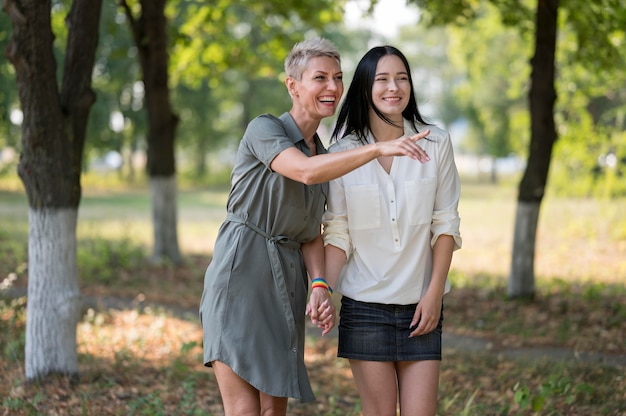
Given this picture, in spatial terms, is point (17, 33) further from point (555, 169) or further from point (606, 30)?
point (555, 169)

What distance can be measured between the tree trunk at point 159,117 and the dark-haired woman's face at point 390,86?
9.00 metres

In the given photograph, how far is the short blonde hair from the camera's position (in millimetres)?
3295

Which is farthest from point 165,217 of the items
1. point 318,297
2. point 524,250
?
point 318,297

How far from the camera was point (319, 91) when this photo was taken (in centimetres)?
328

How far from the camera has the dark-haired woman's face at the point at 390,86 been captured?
338 centimetres

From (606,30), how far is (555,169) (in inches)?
379

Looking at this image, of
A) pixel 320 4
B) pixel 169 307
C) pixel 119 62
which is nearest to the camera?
pixel 169 307

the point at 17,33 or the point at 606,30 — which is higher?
the point at 606,30

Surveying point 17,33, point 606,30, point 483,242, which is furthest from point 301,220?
point 483,242

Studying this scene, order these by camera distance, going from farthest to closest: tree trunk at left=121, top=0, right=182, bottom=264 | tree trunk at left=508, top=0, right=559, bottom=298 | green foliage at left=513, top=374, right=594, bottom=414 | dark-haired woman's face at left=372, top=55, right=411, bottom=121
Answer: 1. tree trunk at left=121, top=0, right=182, bottom=264
2. tree trunk at left=508, top=0, right=559, bottom=298
3. green foliage at left=513, top=374, right=594, bottom=414
4. dark-haired woman's face at left=372, top=55, right=411, bottom=121

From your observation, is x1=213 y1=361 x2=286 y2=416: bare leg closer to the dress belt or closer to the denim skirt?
the dress belt

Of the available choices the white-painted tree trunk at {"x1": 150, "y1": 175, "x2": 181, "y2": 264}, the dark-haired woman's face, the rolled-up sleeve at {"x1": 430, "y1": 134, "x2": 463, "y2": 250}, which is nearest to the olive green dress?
the dark-haired woman's face

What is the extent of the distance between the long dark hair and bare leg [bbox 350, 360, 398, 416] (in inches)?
39.4

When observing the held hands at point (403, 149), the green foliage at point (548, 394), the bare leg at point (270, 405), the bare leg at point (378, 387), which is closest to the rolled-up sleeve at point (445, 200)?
the held hands at point (403, 149)
